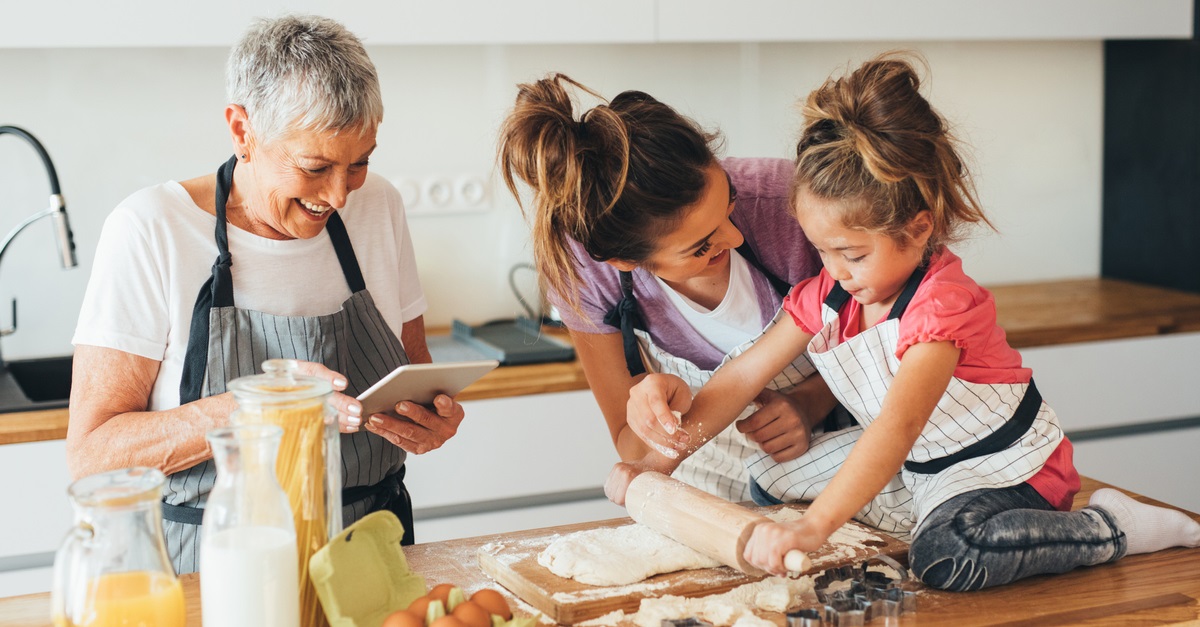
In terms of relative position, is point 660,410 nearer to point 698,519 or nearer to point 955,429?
point 698,519

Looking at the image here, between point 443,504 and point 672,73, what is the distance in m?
1.22

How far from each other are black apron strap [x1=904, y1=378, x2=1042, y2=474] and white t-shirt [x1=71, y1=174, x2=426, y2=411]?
79cm

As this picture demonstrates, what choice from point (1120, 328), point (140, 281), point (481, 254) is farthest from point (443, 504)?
point (1120, 328)

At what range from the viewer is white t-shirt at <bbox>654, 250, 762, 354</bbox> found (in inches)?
60.7

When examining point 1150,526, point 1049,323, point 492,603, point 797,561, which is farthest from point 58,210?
point 1049,323

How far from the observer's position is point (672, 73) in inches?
107

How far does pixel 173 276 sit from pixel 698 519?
698 mm

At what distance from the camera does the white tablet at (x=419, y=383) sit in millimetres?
1151

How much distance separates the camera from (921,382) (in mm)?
1211

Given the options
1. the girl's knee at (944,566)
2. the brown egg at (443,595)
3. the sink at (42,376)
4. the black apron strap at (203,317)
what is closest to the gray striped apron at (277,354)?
the black apron strap at (203,317)

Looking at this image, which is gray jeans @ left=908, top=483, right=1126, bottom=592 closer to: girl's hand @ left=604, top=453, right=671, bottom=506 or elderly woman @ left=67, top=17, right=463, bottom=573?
girl's hand @ left=604, top=453, right=671, bottom=506

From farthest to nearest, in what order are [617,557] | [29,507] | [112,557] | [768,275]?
[29,507], [768,275], [617,557], [112,557]

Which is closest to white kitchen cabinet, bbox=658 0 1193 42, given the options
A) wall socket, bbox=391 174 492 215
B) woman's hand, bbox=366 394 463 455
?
wall socket, bbox=391 174 492 215

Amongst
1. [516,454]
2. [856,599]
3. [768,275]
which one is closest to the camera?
[856,599]
